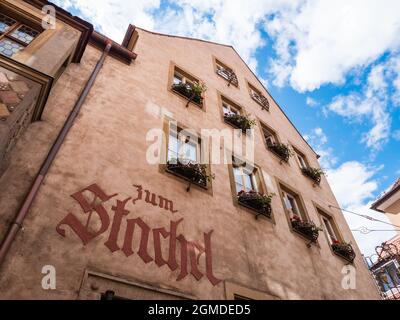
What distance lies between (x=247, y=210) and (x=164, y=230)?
2867mm

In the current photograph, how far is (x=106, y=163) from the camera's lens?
5.74 m

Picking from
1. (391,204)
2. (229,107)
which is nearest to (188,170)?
(229,107)

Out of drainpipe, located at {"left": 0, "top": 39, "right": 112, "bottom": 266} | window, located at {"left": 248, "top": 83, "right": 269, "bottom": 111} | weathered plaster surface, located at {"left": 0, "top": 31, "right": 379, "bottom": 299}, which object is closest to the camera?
drainpipe, located at {"left": 0, "top": 39, "right": 112, "bottom": 266}

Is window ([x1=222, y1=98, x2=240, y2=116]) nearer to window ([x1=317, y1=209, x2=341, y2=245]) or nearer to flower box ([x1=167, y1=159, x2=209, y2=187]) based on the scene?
window ([x1=317, y1=209, x2=341, y2=245])

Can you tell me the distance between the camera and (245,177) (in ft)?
30.5

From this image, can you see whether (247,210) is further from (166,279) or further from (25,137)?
(25,137)

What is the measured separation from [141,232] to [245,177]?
488cm

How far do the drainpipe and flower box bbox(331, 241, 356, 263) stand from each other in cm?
878

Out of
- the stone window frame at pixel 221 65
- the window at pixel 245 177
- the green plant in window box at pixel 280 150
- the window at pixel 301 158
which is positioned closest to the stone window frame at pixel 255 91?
the stone window frame at pixel 221 65

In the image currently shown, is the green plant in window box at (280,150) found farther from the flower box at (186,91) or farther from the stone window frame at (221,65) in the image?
the flower box at (186,91)

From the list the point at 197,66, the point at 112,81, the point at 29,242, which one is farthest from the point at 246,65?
the point at 29,242

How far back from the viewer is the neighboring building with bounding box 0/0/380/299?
4.27 metres

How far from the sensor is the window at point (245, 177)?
8.72 meters

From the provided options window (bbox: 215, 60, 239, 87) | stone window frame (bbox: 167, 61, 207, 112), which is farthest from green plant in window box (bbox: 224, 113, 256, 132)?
window (bbox: 215, 60, 239, 87)
